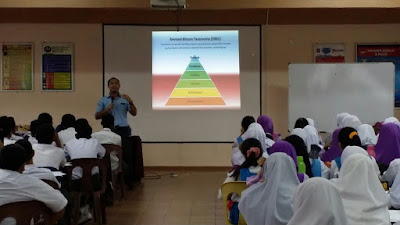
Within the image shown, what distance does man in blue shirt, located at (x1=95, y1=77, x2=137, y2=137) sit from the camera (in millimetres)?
7215

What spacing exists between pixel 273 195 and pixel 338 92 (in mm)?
5538

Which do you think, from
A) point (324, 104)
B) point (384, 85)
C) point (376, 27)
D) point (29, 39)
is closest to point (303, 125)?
point (324, 104)

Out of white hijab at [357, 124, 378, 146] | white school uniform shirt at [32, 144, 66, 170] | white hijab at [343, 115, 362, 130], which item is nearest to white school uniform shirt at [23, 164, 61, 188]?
white school uniform shirt at [32, 144, 66, 170]

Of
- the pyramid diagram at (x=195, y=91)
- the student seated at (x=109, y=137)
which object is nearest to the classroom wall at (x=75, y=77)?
the pyramid diagram at (x=195, y=91)


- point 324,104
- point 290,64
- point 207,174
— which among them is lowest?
point 207,174

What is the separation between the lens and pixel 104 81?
862 centimetres

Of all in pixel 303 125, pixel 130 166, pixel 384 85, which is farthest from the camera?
pixel 384 85

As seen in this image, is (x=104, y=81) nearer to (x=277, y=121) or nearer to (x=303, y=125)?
(x=277, y=121)

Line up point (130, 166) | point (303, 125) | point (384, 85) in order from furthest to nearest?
1. point (384, 85)
2. point (130, 166)
3. point (303, 125)

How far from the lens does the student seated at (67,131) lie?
586 cm

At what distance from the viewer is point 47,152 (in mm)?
4340

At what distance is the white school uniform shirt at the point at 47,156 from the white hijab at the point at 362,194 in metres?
2.52

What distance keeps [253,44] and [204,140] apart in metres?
1.87

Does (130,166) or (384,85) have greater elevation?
(384,85)
